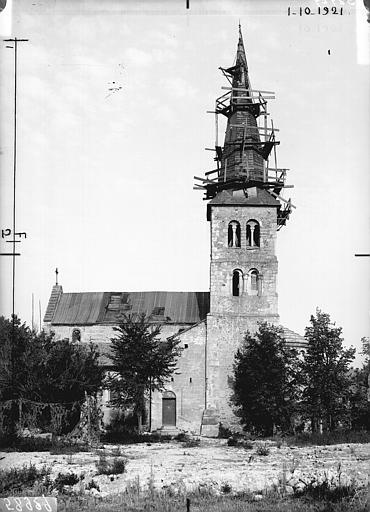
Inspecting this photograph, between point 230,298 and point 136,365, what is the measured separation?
7.73m

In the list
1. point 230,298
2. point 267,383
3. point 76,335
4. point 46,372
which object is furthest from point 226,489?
point 76,335

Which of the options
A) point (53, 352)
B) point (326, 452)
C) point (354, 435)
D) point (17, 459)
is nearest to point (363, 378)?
point (354, 435)

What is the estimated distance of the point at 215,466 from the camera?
2116cm

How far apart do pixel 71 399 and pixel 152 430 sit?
7332 mm

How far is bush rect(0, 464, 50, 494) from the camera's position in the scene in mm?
17203

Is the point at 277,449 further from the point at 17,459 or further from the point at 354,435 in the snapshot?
the point at 17,459

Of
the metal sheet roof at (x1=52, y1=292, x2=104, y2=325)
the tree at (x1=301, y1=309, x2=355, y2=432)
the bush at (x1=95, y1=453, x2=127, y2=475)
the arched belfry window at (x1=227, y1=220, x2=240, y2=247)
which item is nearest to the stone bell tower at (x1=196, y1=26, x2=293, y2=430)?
the arched belfry window at (x1=227, y1=220, x2=240, y2=247)

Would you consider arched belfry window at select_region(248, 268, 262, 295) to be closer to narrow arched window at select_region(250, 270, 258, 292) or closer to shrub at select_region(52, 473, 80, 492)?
narrow arched window at select_region(250, 270, 258, 292)

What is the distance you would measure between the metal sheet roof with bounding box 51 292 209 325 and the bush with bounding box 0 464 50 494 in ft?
80.9

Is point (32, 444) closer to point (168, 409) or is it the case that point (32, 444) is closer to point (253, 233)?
point (168, 409)

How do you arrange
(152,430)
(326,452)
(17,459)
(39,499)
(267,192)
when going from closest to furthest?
(39,499) → (17,459) → (326,452) → (152,430) → (267,192)

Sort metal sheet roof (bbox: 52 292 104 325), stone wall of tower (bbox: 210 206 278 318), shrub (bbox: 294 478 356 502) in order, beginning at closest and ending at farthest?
shrub (bbox: 294 478 356 502)
stone wall of tower (bbox: 210 206 278 318)
metal sheet roof (bbox: 52 292 104 325)

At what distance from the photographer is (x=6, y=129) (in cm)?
1509

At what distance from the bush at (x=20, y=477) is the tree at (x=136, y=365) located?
13381 millimetres
